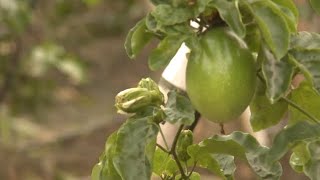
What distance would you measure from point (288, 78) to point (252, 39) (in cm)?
7

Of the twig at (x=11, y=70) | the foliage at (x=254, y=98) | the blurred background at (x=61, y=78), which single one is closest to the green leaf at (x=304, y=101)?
the foliage at (x=254, y=98)

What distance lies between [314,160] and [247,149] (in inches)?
2.9

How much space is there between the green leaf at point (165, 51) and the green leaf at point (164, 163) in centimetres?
19

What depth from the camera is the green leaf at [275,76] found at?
0.75 metres

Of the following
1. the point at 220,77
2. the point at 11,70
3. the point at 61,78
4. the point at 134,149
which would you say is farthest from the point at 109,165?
the point at 61,78

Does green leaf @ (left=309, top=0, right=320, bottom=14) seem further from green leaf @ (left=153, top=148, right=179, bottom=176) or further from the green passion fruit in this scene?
green leaf @ (left=153, top=148, right=179, bottom=176)

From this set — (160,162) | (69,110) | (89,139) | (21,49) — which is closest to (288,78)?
(160,162)

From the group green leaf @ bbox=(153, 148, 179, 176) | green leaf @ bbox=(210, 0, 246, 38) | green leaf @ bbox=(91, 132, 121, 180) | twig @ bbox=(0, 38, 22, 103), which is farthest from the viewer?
twig @ bbox=(0, 38, 22, 103)

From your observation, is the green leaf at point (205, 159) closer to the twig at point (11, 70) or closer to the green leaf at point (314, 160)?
the green leaf at point (314, 160)

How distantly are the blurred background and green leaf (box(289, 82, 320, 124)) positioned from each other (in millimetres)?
1484

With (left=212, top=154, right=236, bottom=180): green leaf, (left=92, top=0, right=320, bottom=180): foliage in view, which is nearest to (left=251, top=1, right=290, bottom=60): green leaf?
(left=92, top=0, right=320, bottom=180): foliage

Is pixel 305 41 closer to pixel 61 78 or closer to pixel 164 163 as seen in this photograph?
pixel 164 163

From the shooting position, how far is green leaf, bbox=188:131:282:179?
82 centimetres

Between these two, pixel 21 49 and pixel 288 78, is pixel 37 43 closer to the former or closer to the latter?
pixel 21 49
